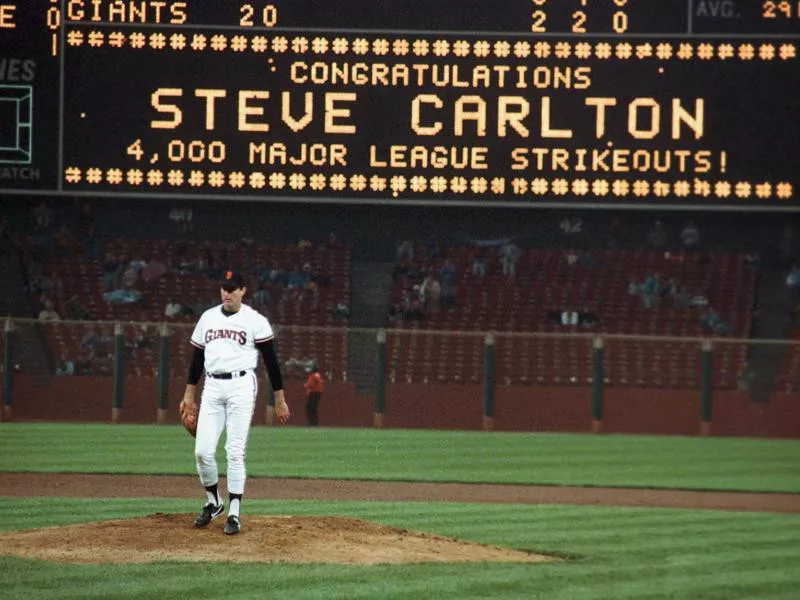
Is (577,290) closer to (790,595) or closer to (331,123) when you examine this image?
(331,123)

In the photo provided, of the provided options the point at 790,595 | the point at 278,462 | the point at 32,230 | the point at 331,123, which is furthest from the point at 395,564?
the point at 32,230

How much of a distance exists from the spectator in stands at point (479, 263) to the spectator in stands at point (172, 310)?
5.15m

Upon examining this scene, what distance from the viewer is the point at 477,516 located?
11945mm

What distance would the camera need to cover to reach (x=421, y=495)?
45.8 feet

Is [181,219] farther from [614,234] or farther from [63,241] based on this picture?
[614,234]

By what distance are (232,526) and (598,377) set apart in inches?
546

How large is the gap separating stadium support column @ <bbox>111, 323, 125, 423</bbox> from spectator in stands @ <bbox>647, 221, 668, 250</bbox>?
1011 centimetres

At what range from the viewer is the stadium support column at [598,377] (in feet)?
74.5

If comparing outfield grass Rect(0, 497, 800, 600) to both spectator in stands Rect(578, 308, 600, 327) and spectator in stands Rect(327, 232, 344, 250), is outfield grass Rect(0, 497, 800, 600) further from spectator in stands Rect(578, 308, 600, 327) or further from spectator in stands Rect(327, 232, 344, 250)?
spectator in stands Rect(327, 232, 344, 250)

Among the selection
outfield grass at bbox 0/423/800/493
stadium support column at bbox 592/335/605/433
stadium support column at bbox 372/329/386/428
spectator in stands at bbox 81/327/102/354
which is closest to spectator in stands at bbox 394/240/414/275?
stadium support column at bbox 372/329/386/428

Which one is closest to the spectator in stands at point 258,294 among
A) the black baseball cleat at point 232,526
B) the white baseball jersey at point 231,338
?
the white baseball jersey at point 231,338

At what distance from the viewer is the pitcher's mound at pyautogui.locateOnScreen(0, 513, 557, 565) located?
8734 millimetres

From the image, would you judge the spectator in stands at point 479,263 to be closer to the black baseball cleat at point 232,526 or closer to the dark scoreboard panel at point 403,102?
the dark scoreboard panel at point 403,102

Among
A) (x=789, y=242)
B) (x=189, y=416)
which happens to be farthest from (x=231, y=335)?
(x=789, y=242)
